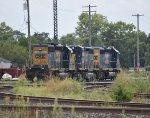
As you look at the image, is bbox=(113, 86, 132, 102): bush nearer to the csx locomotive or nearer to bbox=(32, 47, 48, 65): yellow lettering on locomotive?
the csx locomotive

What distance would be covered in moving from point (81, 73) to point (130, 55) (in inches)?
3172

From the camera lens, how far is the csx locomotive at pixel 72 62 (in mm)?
38656

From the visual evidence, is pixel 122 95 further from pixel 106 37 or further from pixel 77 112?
pixel 106 37

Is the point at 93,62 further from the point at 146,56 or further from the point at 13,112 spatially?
the point at 146,56

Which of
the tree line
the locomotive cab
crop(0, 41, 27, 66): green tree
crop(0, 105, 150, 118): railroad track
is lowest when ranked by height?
crop(0, 105, 150, 118): railroad track

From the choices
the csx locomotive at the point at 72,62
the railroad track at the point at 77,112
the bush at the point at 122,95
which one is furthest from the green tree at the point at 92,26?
the railroad track at the point at 77,112

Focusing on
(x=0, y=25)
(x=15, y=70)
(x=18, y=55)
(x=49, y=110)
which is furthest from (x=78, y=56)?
(x=0, y=25)

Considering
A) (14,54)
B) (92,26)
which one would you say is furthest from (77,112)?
(92,26)

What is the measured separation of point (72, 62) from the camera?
41.5 m

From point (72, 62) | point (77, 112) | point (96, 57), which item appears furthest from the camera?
A: point (96, 57)

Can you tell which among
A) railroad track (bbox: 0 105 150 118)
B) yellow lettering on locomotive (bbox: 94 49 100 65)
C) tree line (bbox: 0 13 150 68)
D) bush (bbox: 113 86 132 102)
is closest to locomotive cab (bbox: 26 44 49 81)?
yellow lettering on locomotive (bbox: 94 49 100 65)

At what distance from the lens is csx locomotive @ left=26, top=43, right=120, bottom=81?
3866cm

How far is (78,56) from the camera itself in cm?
4312

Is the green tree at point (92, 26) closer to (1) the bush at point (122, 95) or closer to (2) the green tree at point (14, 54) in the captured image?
(2) the green tree at point (14, 54)
